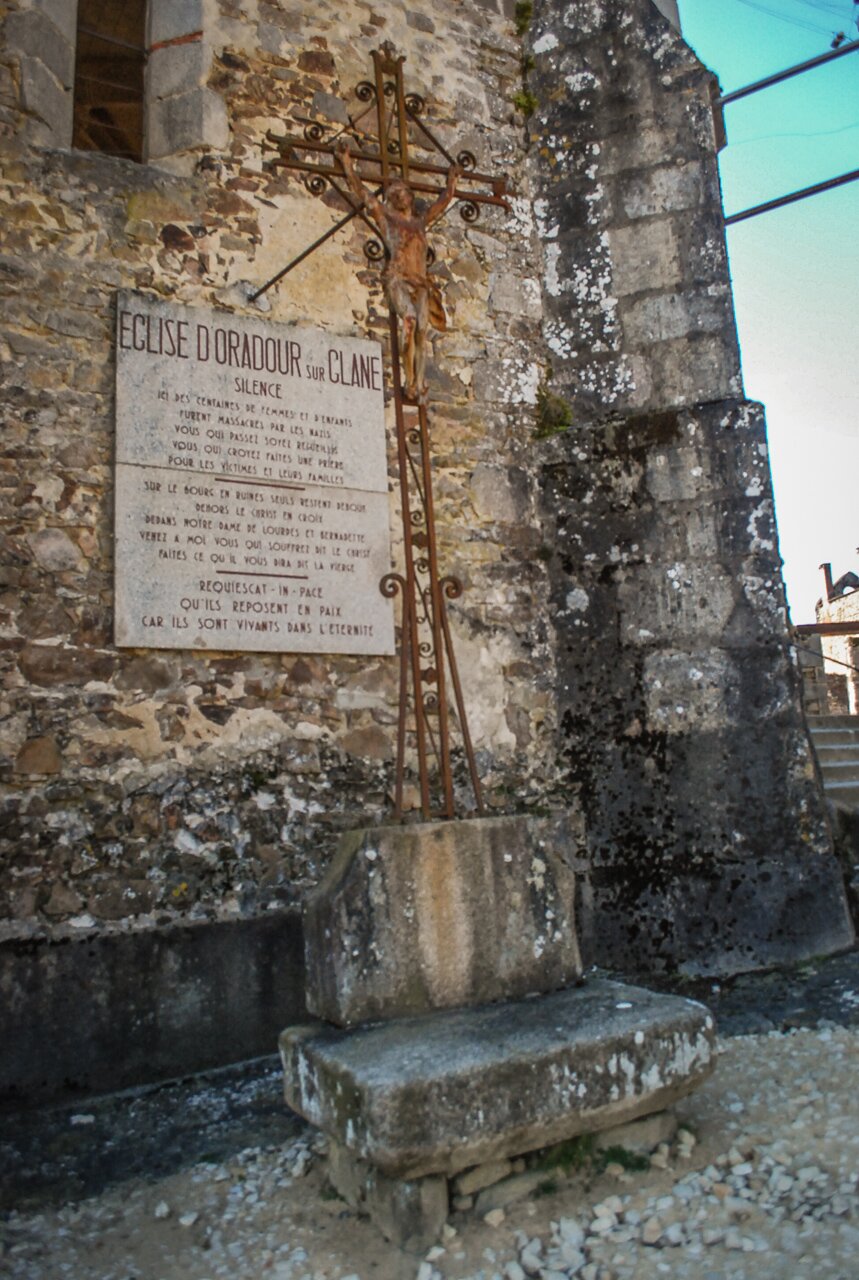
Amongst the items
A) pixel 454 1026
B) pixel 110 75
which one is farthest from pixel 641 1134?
pixel 110 75

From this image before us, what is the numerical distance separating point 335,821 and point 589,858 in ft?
3.83

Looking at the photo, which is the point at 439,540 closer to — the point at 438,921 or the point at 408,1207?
the point at 438,921

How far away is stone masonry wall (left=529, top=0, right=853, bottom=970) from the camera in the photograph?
4.16 meters

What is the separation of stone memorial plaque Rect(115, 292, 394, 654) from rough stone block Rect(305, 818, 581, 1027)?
5.17 ft

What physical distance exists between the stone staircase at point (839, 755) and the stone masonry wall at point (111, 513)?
5.84 ft

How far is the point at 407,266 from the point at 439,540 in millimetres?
1580

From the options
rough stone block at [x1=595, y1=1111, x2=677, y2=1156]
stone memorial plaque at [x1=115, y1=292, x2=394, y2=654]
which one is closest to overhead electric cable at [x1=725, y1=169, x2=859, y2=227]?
stone memorial plaque at [x1=115, y1=292, x2=394, y2=654]

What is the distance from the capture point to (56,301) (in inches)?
155

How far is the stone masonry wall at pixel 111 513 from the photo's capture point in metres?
3.67

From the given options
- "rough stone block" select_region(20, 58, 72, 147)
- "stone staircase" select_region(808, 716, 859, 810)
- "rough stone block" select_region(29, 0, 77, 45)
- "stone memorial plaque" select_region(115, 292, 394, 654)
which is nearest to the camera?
"stone memorial plaque" select_region(115, 292, 394, 654)

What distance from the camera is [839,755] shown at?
6.07m

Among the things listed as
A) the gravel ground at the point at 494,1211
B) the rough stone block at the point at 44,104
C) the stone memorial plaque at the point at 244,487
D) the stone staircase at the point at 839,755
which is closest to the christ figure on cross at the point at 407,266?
the stone memorial plaque at the point at 244,487

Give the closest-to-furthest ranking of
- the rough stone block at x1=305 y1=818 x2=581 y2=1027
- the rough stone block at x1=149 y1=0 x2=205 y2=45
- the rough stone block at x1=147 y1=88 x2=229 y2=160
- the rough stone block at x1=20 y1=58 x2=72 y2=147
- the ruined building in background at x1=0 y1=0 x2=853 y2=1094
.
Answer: the rough stone block at x1=305 y1=818 x2=581 y2=1027, the ruined building in background at x1=0 y1=0 x2=853 y2=1094, the rough stone block at x1=20 y1=58 x2=72 y2=147, the rough stone block at x1=147 y1=88 x2=229 y2=160, the rough stone block at x1=149 y1=0 x2=205 y2=45

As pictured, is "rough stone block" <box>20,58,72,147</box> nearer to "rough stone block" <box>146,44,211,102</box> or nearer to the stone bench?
"rough stone block" <box>146,44,211,102</box>
